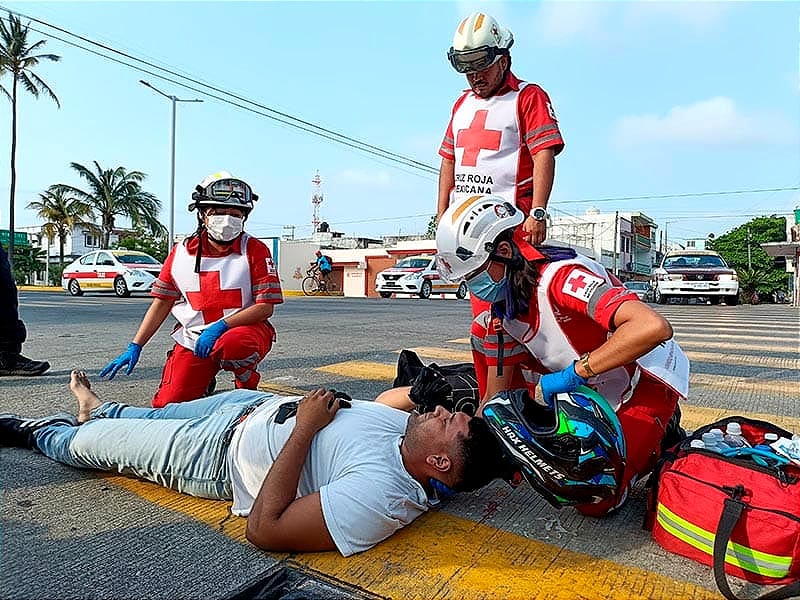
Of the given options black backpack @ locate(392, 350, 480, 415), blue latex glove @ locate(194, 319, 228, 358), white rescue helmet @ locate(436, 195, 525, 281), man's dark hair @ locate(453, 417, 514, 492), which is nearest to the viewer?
man's dark hair @ locate(453, 417, 514, 492)

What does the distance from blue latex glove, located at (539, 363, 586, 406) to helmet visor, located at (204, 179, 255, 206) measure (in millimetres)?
2436

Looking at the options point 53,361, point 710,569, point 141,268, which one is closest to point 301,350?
point 53,361

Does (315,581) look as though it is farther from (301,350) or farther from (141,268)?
(141,268)

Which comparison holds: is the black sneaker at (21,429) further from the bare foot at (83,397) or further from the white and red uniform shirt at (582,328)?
the white and red uniform shirt at (582,328)

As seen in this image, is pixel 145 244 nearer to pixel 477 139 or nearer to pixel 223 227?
pixel 223 227

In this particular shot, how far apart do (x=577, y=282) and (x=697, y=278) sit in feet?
62.5

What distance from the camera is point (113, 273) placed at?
878 inches

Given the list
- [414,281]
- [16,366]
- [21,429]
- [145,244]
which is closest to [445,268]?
[21,429]

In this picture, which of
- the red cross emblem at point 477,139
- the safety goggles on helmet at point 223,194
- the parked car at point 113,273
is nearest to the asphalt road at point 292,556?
the safety goggles on helmet at point 223,194

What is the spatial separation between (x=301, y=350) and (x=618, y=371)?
207 inches

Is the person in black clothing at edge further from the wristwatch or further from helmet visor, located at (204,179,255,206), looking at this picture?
the wristwatch

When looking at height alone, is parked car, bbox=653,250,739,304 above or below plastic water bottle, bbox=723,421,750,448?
above

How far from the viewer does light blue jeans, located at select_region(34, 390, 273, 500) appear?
9.35 ft

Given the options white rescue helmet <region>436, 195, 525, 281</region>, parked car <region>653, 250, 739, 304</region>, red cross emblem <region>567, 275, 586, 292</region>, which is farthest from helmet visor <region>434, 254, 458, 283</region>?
parked car <region>653, 250, 739, 304</region>
